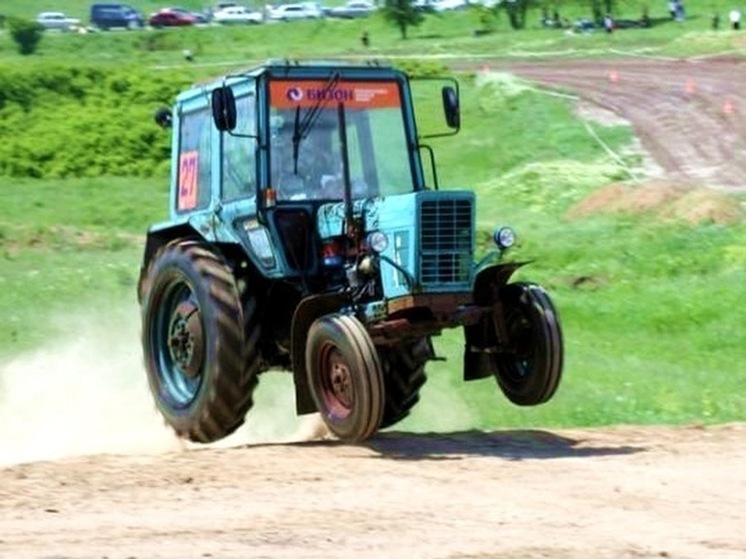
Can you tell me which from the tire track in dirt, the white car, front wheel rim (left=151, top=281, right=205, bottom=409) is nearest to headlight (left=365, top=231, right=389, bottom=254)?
front wheel rim (left=151, top=281, right=205, bottom=409)

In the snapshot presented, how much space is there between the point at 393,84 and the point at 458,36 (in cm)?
6327

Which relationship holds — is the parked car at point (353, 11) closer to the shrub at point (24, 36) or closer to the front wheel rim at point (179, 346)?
the shrub at point (24, 36)

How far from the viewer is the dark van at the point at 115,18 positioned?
9819 cm

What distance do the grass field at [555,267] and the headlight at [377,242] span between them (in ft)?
11.3

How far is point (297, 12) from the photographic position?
101 m

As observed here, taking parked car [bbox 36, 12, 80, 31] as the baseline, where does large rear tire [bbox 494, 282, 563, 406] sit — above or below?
below

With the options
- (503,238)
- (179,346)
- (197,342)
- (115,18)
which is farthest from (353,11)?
(503,238)

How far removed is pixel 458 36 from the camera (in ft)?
252

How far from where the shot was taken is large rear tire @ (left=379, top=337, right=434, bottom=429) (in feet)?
46.8

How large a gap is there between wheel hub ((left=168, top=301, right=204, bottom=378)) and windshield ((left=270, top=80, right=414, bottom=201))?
3.82 feet

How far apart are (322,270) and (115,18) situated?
288ft

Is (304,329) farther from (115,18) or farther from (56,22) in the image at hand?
(56,22)

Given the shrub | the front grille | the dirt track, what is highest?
the shrub

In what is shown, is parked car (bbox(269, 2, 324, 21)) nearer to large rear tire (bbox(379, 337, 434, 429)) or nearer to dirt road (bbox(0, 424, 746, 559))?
large rear tire (bbox(379, 337, 434, 429))
